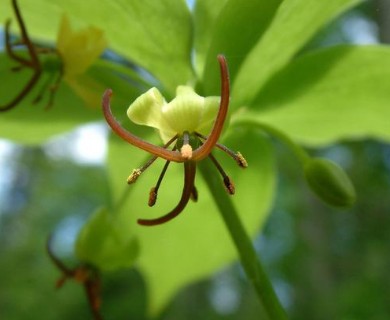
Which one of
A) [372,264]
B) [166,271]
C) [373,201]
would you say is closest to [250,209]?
[166,271]

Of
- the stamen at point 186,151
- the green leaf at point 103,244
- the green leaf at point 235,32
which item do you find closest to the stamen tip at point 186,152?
the stamen at point 186,151

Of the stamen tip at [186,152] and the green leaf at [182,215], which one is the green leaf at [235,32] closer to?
the stamen tip at [186,152]

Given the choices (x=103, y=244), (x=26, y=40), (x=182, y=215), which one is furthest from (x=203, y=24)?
(x=182, y=215)

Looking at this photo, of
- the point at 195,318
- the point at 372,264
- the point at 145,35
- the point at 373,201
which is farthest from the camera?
the point at 195,318

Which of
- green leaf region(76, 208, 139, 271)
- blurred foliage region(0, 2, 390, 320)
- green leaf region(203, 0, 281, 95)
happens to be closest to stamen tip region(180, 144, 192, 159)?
green leaf region(203, 0, 281, 95)

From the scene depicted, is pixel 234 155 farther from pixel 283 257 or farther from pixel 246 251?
pixel 283 257

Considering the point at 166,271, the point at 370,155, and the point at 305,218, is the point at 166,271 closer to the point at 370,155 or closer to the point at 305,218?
the point at 370,155
